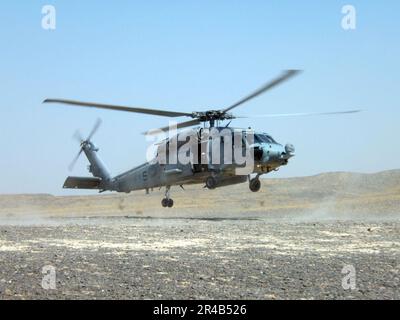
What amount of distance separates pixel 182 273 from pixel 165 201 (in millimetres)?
20100

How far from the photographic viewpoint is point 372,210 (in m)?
29.2

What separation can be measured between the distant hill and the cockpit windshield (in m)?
17.3

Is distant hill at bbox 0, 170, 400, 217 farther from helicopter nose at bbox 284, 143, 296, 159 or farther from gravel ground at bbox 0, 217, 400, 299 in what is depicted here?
gravel ground at bbox 0, 217, 400, 299

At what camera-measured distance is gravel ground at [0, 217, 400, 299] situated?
7609 millimetres

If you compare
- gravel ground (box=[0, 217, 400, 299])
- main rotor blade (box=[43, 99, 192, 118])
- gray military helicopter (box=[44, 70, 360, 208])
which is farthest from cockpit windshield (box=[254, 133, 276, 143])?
gravel ground (box=[0, 217, 400, 299])

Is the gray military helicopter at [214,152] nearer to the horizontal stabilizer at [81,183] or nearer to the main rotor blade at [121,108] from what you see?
the main rotor blade at [121,108]

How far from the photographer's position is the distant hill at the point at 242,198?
1740 inches

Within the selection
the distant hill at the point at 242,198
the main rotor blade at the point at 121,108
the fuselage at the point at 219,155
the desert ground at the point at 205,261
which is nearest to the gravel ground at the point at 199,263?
the desert ground at the point at 205,261

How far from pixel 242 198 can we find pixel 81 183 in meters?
21.1

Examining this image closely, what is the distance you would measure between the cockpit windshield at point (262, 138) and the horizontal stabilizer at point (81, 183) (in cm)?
1119
